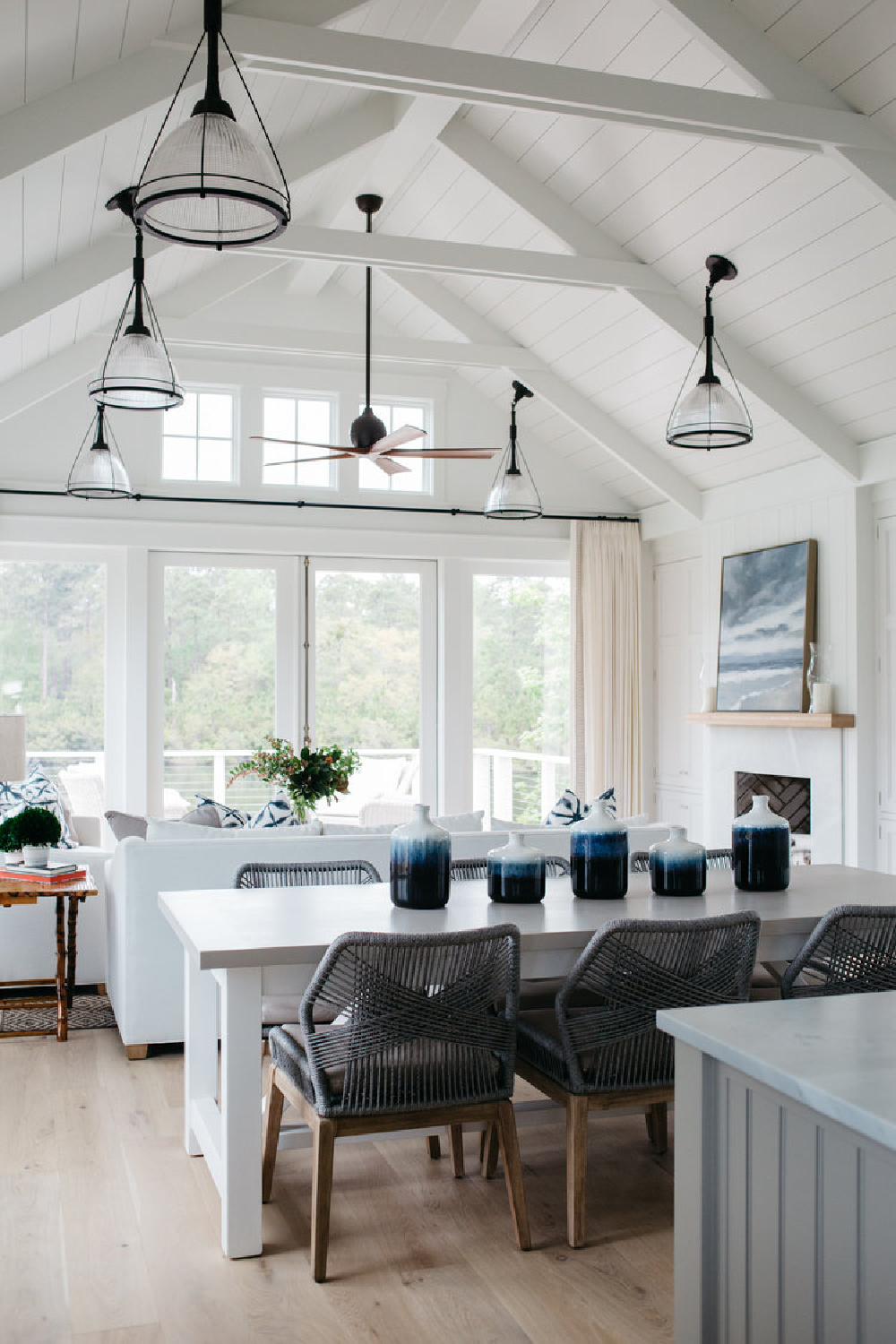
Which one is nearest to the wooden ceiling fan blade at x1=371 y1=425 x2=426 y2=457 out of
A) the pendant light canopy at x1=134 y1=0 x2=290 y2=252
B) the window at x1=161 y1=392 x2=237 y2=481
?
the window at x1=161 y1=392 x2=237 y2=481

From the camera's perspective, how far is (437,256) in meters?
5.75

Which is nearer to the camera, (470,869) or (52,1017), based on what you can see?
(470,869)

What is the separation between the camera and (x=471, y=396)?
8719mm

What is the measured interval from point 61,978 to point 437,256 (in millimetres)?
3636

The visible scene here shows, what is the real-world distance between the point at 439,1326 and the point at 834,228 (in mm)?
4526

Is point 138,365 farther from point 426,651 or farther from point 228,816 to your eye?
point 426,651

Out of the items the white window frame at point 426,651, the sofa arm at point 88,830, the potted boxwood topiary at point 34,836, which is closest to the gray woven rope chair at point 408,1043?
the potted boxwood topiary at point 34,836

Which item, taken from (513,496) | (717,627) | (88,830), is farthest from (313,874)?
(717,627)

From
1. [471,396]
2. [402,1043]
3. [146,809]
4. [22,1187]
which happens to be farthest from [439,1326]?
[471,396]

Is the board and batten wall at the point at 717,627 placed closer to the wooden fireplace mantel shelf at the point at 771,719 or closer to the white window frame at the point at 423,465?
the wooden fireplace mantel shelf at the point at 771,719

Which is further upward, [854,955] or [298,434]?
[298,434]

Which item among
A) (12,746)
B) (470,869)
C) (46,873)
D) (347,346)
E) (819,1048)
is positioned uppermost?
(347,346)

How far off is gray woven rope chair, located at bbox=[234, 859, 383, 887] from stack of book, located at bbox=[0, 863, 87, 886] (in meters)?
1.22

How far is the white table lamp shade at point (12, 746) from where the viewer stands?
4.78 metres
